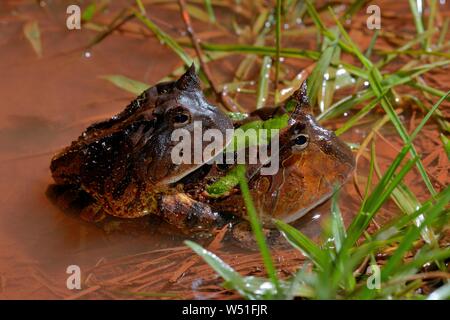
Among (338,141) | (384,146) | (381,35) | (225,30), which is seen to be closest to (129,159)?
(338,141)

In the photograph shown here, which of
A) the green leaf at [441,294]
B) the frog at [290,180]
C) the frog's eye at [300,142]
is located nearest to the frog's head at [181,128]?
the frog at [290,180]

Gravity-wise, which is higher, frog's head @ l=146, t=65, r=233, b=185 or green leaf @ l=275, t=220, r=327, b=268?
frog's head @ l=146, t=65, r=233, b=185

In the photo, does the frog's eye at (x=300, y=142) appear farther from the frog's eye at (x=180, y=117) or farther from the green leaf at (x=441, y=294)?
the green leaf at (x=441, y=294)

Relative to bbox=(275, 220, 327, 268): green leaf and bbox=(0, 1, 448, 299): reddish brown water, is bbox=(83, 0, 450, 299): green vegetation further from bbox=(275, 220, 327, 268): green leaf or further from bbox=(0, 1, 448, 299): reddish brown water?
bbox=(0, 1, 448, 299): reddish brown water

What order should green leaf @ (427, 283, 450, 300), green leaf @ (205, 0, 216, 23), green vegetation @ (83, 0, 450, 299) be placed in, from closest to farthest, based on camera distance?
green leaf @ (427, 283, 450, 300)
green vegetation @ (83, 0, 450, 299)
green leaf @ (205, 0, 216, 23)

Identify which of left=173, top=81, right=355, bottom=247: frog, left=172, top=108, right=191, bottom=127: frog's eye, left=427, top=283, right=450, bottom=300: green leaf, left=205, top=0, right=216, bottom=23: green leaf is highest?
left=205, top=0, right=216, bottom=23: green leaf

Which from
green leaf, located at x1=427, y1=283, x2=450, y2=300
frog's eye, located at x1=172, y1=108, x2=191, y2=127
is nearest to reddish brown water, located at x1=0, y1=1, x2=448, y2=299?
frog's eye, located at x1=172, y1=108, x2=191, y2=127

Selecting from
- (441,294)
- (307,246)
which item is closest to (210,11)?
(307,246)
